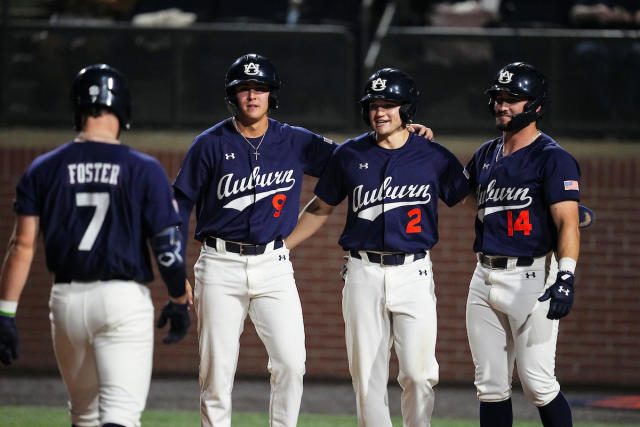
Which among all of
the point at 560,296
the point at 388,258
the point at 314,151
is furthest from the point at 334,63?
the point at 560,296

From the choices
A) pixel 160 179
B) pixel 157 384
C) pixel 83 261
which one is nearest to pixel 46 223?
pixel 83 261

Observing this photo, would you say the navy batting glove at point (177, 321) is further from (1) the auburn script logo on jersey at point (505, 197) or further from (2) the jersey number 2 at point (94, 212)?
(1) the auburn script logo on jersey at point (505, 197)

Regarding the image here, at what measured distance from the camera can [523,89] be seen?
5355 mm

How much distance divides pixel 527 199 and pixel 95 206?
2.32 m

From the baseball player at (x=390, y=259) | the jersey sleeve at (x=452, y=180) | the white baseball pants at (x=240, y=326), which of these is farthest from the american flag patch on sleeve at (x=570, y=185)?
the white baseball pants at (x=240, y=326)

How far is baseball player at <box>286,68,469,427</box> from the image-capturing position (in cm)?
527

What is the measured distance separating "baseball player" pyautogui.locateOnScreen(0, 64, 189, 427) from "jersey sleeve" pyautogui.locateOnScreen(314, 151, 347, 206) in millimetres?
1398

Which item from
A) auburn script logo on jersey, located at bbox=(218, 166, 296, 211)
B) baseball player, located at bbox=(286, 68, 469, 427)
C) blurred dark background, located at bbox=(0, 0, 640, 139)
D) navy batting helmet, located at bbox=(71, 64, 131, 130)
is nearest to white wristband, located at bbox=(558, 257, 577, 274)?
baseball player, located at bbox=(286, 68, 469, 427)

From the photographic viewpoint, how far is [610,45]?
8664mm

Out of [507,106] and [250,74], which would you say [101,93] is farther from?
[507,106]

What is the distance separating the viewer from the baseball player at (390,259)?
17.3ft

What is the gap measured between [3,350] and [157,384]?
14.3 ft

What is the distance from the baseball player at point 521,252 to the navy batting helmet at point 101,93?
2.05 metres

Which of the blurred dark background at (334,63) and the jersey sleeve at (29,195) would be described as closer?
the jersey sleeve at (29,195)
